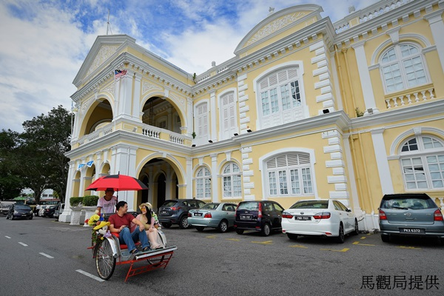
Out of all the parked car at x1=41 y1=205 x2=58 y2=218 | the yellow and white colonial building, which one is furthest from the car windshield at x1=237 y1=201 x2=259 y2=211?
the parked car at x1=41 y1=205 x2=58 y2=218

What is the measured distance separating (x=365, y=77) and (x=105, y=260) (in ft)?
43.5

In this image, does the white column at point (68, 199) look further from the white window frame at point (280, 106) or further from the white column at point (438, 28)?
the white column at point (438, 28)

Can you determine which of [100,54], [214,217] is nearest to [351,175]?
[214,217]

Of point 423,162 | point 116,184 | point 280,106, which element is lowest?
point 116,184

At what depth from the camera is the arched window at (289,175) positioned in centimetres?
1177

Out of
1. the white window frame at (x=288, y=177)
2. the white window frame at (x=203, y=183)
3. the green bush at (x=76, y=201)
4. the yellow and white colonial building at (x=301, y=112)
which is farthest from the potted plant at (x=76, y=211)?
Result: the white window frame at (x=288, y=177)

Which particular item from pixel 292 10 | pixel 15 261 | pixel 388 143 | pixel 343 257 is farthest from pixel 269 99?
pixel 15 261

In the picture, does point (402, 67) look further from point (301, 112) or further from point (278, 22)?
point (278, 22)

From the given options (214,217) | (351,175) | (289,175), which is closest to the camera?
(214,217)

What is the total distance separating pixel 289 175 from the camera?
486 inches

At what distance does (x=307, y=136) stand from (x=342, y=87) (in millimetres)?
3471

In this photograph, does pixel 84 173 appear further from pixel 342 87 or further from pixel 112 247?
pixel 342 87

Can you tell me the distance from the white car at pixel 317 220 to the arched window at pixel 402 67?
23.1 ft

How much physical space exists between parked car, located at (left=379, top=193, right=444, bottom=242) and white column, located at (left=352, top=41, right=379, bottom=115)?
5.50 m
